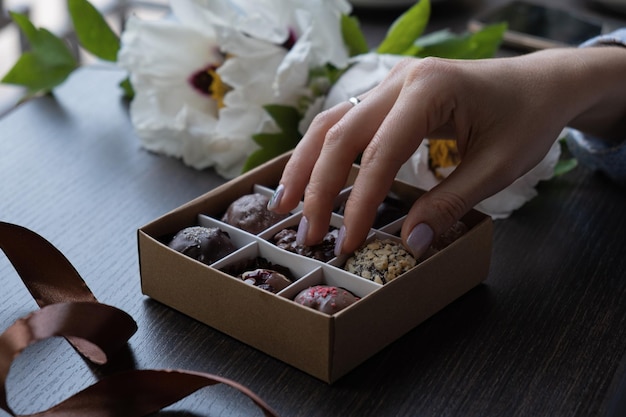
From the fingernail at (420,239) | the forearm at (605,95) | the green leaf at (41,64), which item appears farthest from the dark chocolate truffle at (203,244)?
the green leaf at (41,64)

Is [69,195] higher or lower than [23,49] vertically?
higher

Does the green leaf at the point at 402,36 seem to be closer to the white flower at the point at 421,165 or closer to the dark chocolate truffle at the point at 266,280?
the white flower at the point at 421,165

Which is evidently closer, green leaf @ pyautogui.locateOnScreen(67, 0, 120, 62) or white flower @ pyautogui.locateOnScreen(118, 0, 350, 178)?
white flower @ pyautogui.locateOnScreen(118, 0, 350, 178)

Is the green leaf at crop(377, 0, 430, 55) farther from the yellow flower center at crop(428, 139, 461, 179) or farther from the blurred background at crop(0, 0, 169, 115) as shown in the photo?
the blurred background at crop(0, 0, 169, 115)

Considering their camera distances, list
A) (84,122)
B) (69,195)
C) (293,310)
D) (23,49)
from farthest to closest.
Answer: (23,49) < (84,122) < (69,195) < (293,310)

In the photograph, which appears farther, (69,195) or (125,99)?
(125,99)

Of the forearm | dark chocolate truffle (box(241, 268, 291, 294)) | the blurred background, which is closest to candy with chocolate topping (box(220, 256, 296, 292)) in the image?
dark chocolate truffle (box(241, 268, 291, 294))

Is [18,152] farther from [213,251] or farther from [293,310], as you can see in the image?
[293,310]

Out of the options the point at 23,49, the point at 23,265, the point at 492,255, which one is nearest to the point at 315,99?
the point at 492,255
